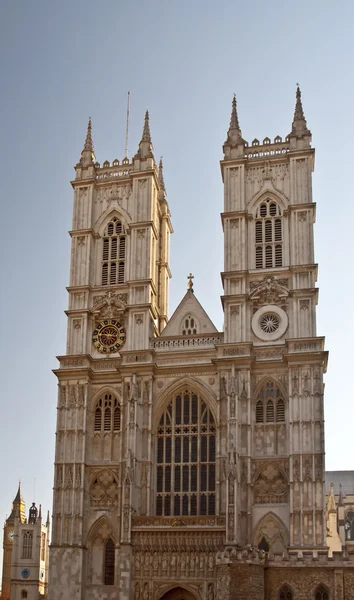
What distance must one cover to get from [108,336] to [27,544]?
50.7 ft

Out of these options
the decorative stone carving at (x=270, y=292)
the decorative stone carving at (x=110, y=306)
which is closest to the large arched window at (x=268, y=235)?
the decorative stone carving at (x=270, y=292)

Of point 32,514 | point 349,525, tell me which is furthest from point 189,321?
point 349,525

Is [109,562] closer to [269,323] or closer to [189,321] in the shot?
[189,321]

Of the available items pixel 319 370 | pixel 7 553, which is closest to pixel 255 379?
pixel 319 370

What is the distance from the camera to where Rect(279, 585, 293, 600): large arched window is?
3784cm

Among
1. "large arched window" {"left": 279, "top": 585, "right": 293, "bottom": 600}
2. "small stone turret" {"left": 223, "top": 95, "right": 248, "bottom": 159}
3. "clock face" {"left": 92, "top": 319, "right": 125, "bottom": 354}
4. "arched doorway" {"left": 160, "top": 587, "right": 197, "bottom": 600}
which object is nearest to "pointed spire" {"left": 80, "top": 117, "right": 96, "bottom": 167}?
"small stone turret" {"left": 223, "top": 95, "right": 248, "bottom": 159}

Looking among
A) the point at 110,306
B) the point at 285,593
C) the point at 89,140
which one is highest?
the point at 89,140

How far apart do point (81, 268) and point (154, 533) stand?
16462mm

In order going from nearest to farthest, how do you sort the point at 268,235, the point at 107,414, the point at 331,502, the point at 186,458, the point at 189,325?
the point at 186,458 → the point at 107,414 → the point at 189,325 → the point at 268,235 → the point at 331,502

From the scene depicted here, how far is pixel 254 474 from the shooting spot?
144 feet

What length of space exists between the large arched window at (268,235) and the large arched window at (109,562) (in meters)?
17.2

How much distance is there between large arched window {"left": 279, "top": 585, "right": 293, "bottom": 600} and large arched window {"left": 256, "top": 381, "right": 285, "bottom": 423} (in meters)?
9.51

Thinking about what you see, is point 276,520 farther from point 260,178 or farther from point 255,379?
point 260,178

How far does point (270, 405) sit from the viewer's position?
4553cm
